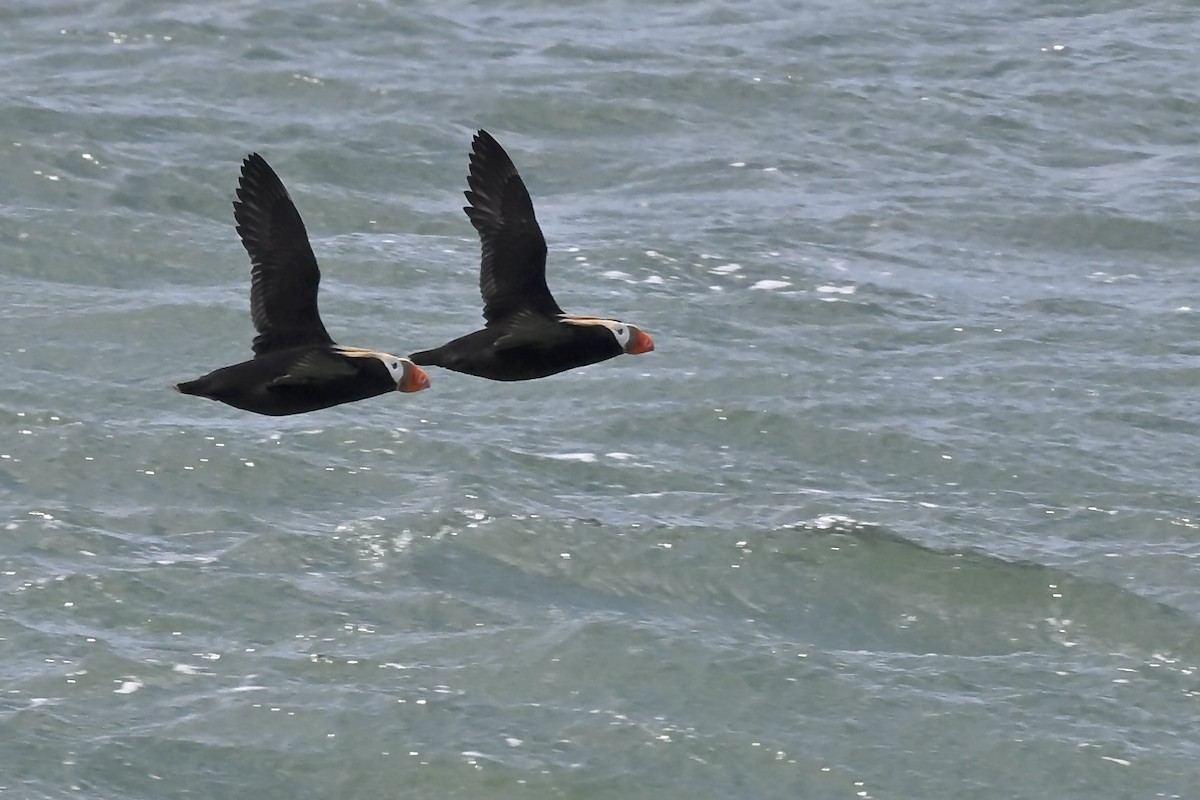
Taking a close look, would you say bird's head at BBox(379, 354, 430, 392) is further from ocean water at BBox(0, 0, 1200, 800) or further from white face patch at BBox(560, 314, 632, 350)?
ocean water at BBox(0, 0, 1200, 800)

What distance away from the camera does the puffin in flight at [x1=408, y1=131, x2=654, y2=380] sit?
1273 cm

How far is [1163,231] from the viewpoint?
85.1 ft

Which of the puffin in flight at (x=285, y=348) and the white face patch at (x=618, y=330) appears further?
the white face patch at (x=618, y=330)

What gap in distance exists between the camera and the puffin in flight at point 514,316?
41.8 feet

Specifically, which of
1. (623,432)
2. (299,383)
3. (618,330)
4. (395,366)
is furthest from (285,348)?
(623,432)

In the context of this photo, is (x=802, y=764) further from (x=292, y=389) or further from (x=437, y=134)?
(x=437, y=134)

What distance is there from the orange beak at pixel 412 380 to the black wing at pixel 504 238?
3.89 feet

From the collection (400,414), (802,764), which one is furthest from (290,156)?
(802,764)

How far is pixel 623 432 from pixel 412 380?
9141 millimetres

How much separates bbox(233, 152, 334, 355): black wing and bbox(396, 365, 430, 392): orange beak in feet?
2.42

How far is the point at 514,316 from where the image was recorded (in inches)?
516

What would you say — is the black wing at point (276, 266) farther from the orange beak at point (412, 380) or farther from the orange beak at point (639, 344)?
the orange beak at point (639, 344)

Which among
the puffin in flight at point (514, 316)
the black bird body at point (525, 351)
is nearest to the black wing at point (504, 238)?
the puffin in flight at point (514, 316)

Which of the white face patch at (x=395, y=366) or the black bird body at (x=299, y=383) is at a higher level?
the white face patch at (x=395, y=366)
